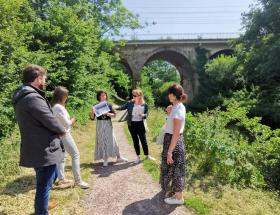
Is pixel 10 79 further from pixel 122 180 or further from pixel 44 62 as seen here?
pixel 122 180

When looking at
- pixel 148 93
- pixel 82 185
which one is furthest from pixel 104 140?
pixel 148 93

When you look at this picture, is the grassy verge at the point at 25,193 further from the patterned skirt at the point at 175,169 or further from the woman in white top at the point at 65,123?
the patterned skirt at the point at 175,169

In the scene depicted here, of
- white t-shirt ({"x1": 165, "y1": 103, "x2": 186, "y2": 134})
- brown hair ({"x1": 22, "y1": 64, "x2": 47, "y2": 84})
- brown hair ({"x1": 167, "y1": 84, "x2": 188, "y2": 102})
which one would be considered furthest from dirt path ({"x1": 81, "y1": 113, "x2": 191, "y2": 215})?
brown hair ({"x1": 22, "y1": 64, "x2": 47, "y2": 84})

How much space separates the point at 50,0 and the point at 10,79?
→ 24.3 ft

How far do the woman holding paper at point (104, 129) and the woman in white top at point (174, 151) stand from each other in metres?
2.14

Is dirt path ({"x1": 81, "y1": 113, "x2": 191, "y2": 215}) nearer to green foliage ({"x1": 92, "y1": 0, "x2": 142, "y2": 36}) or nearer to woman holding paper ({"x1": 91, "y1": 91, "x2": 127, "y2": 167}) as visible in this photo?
woman holding paper ({"x1": 91, "y1": 91, "x2": 127, "y2": 167})

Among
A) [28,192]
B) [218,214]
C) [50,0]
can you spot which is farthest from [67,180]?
[50,0]

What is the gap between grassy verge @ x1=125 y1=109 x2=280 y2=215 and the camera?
171 inches

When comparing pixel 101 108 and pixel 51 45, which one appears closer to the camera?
pixel 101 108

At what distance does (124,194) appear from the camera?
4.90 meters

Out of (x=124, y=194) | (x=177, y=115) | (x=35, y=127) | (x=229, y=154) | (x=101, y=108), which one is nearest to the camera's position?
(x=35, y=127)

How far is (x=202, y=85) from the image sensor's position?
3077 centimetres

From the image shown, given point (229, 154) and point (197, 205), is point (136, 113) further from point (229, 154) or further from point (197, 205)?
point (197, 205)

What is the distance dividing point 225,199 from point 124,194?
1733mm
